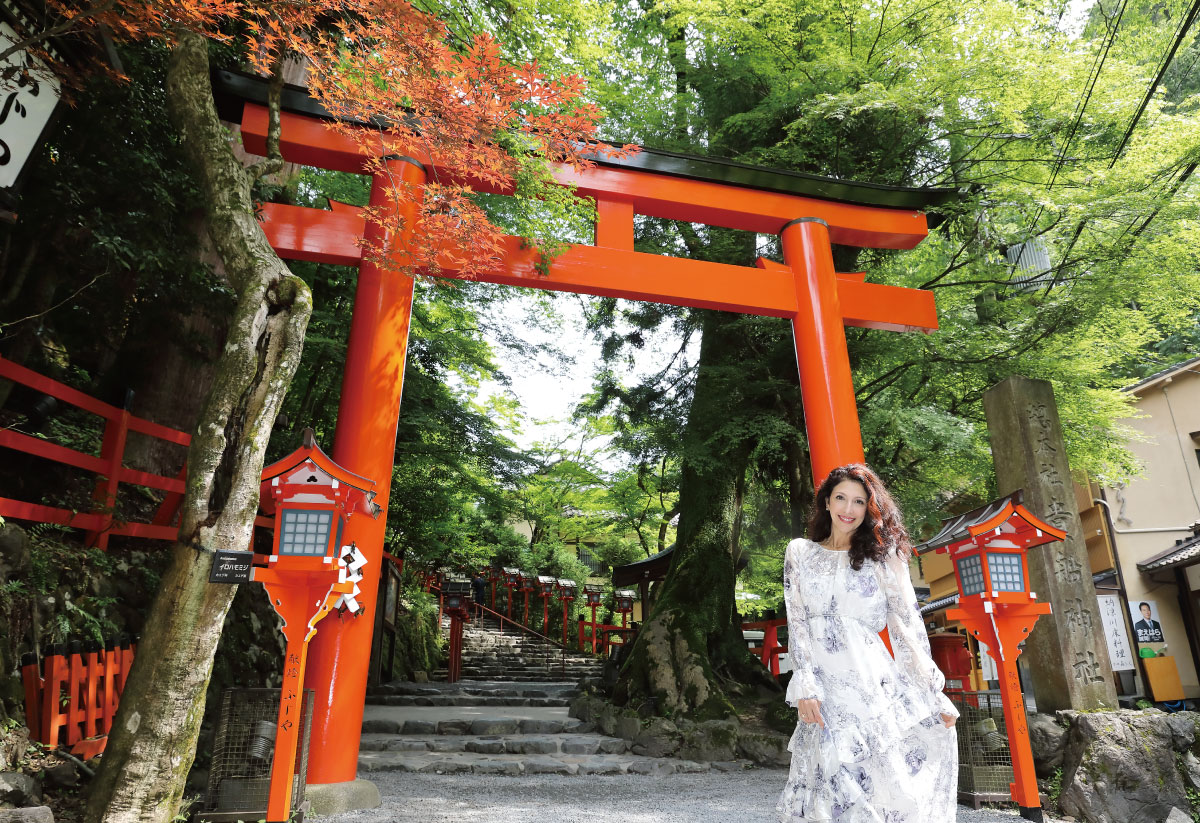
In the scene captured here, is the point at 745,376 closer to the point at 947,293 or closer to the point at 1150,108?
the point at 947,293

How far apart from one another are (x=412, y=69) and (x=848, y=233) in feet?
15.8

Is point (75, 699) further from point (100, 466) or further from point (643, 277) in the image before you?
point (643, 277)

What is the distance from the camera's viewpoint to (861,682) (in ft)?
8.81

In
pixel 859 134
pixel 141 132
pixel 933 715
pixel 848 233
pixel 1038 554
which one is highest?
pixel 859 134

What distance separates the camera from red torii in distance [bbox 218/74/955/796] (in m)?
5.12

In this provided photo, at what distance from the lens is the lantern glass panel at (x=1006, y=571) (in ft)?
16.7

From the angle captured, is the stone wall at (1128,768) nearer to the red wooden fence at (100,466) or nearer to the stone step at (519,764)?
the stone step at (519,764)

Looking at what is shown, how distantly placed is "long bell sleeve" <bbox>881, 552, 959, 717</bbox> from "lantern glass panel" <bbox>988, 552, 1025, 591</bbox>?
8.93 ft

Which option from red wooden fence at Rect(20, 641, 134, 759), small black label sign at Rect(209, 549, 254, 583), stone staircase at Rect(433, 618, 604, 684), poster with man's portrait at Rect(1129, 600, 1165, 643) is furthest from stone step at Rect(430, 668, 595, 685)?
small black label sign at Rect(209, 549, 254, 583)

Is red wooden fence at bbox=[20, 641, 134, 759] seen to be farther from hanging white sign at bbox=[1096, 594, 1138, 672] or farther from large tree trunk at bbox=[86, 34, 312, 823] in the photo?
hanging white sign at bbox=[1096, 594, 1138, 672]

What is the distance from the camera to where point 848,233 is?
752 cm

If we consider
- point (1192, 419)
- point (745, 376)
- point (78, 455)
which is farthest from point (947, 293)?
point (78, 455)

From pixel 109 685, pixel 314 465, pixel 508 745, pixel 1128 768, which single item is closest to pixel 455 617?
pixel 508 745

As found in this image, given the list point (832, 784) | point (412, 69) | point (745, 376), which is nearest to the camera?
point (832, 784)
